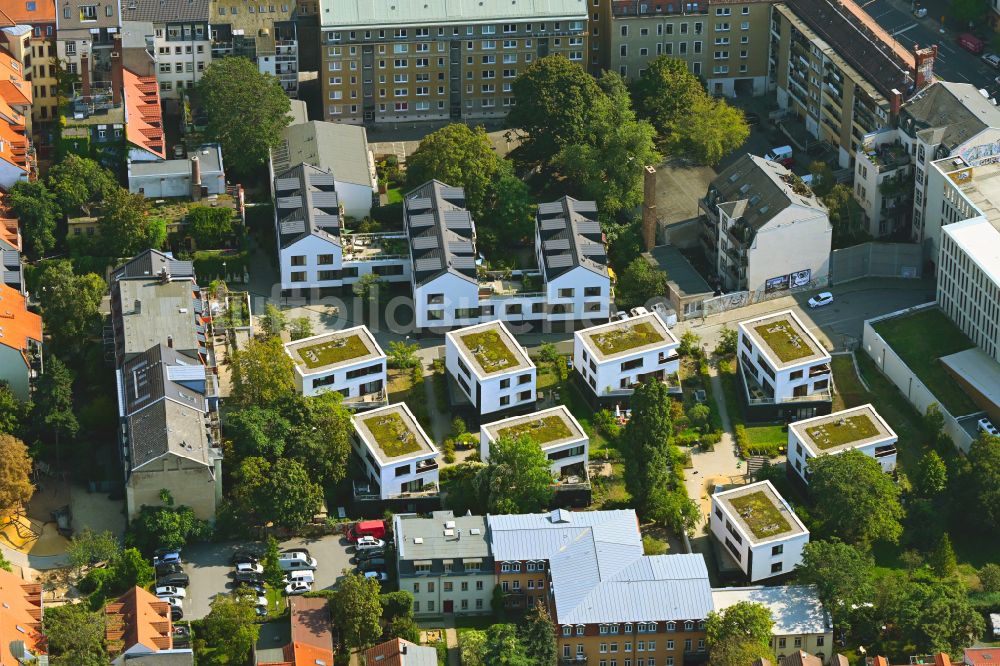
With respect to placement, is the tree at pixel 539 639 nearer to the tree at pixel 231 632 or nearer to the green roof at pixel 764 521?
the green roof at pixel 764 521

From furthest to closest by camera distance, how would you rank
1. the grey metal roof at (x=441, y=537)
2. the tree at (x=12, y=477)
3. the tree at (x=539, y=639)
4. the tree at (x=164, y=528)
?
the tree at (x=164, y=528), the tree at (x=12, y=477), the grey metal roof at (x=441, y=537), the tree at (x=539, y=639)

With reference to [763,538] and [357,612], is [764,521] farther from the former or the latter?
[357,612]

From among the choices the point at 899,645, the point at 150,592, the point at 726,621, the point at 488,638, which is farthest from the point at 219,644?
the point at 899,645

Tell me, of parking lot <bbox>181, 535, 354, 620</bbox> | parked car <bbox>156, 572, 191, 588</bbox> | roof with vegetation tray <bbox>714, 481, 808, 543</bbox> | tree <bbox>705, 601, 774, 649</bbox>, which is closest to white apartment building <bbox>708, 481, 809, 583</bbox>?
roof with vegetation tray <bbox>714, 481, 808, 543</bbox>

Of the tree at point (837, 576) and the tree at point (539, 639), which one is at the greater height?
the tree at point (837, 576)

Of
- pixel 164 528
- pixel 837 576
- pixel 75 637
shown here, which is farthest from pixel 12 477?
pixel 837 576

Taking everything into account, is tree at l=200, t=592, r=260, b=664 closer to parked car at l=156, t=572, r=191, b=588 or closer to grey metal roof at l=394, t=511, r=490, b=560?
parked car at l=156, t=572, r=191, b=588

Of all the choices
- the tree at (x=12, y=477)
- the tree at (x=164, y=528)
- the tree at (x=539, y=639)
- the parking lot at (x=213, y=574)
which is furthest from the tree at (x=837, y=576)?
the tree at (x=12, y=477)
